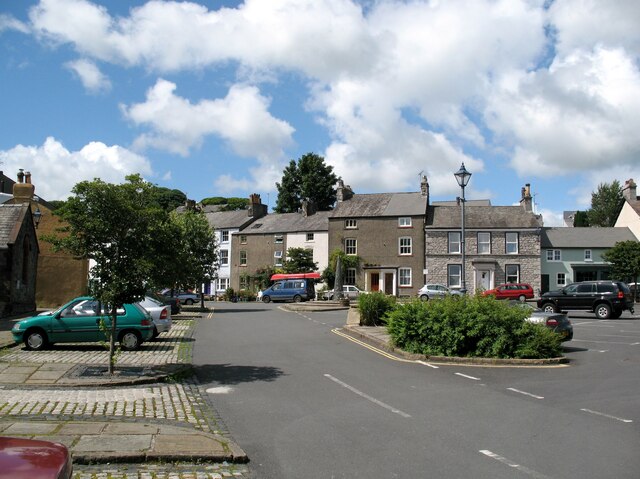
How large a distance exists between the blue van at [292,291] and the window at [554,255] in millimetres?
24063

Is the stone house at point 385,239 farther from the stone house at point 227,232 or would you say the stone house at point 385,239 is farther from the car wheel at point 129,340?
the car wheel at point 129,340

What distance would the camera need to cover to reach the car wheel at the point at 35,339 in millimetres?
16016

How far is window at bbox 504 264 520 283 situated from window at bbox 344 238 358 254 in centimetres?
1441

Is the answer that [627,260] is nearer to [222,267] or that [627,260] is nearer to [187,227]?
[187,227]

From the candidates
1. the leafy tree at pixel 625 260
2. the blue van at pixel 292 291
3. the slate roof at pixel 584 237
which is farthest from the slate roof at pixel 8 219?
the slate roof at pixel 584 237

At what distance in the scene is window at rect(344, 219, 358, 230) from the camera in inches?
2301

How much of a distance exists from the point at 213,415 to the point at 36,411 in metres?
2.58

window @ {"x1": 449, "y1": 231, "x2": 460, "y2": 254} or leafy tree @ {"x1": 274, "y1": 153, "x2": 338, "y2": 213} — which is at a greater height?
leafy tree @ {"x1": 274, "y1": 153, "x2": 338, "y2": 213}

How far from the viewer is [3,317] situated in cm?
2661

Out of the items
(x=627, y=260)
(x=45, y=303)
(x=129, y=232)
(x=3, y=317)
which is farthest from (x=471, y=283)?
(x=129, y=232)

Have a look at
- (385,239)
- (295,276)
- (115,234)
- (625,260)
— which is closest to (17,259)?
(115,234)

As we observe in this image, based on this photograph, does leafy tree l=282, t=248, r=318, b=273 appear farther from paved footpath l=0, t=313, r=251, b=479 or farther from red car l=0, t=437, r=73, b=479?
red car l=0, t=437, r=73, b=479

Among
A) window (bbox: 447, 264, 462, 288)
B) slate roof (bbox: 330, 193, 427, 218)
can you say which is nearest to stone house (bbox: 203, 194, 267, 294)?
slate roof (bbox: 330, 193, 427, 218)

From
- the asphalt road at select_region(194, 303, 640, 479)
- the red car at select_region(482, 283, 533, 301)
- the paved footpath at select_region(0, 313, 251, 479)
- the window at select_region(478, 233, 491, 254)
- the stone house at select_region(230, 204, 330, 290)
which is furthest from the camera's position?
the stone house at select_region(230, 204, 330, 290)
